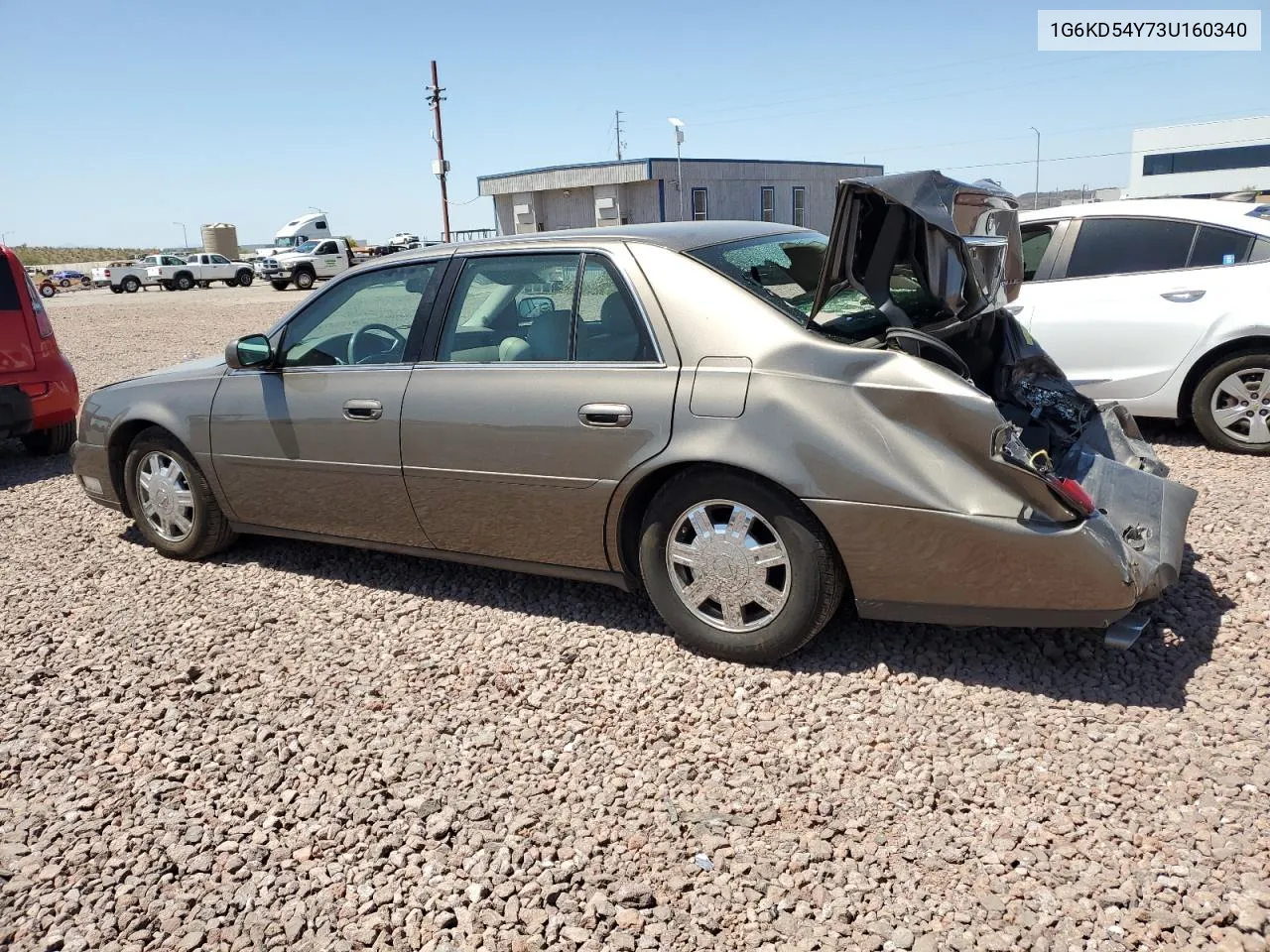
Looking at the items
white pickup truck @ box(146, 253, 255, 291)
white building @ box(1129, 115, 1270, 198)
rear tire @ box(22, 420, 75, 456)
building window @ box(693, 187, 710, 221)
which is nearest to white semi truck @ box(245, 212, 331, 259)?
white pickup truck @ box(146, 253, 255, 291)

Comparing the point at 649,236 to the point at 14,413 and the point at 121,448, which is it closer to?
the point at 121,448

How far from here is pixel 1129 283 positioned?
6.42 meters

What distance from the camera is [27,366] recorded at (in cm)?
756

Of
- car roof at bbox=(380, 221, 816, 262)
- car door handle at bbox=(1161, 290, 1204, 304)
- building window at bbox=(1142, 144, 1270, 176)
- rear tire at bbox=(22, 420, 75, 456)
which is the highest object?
building window at bbox=(1142, 144, 1270, 176)

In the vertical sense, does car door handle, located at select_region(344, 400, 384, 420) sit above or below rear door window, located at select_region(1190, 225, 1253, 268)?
below

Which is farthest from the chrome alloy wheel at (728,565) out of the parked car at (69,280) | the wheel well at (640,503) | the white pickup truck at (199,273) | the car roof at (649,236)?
the parked car at (69,280)

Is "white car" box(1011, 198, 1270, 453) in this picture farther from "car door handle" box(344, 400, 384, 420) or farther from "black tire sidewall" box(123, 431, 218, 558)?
"black tire sidewall" box(123, 431, 218, 558)

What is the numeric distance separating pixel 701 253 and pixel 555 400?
0.80 m

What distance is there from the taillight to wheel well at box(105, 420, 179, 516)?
4.34 metres

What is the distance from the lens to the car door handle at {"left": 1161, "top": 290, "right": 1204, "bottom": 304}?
6199 millimetres

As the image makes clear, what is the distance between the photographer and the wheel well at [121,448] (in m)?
5.20

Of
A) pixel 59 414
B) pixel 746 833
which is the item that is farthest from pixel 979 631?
pixel 59 414

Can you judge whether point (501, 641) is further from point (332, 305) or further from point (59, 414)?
point (59, 414)

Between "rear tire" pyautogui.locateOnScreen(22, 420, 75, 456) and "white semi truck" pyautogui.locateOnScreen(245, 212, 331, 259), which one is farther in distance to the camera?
"white semi truck" pyautogui.locateOnScreen(245, 212, 331, 259)
